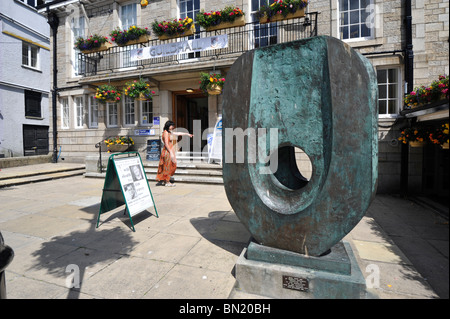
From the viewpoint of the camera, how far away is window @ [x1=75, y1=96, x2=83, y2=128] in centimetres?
1205

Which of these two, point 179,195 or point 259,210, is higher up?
point 259,210

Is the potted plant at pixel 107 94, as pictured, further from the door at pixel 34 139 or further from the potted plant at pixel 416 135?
the potted plant at pixel 416 135

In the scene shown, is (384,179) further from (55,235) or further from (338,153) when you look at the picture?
(55,235)

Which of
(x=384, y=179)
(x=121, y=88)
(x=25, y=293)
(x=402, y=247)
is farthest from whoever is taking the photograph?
(x=121, y=88)

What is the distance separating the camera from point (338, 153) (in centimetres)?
190

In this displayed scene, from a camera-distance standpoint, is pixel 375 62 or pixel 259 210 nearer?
pixel 259 210

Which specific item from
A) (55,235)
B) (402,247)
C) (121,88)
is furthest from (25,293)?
(121,88)

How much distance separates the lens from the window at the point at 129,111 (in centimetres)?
1098

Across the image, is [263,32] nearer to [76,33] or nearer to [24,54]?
[76,33]

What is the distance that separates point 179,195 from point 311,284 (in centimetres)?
437

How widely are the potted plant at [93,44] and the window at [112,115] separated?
2531 mm

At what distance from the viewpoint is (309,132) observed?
2.05 meters

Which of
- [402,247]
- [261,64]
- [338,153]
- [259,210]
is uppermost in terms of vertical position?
[261,64]
